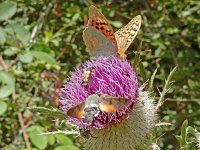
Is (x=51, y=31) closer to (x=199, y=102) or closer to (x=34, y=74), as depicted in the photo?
(x=34, y=74)

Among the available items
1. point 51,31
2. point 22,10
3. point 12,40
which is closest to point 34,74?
point 51,31

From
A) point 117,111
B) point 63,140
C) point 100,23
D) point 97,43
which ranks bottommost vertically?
point 63,140

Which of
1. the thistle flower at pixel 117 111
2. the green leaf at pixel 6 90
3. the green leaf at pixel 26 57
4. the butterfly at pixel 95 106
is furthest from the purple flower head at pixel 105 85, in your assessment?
the green leaf at pixel 26 57

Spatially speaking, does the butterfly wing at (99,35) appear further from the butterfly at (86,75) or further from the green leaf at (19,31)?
the green leaf at (19,31)

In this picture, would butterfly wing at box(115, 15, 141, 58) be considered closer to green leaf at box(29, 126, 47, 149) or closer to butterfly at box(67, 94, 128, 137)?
butterfly at box(67, 94, 128, 137)

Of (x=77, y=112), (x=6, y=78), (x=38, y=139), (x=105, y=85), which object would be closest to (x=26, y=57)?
(x=6, y=78)

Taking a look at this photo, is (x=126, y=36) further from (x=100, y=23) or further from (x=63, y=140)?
(x=63, y=140)
